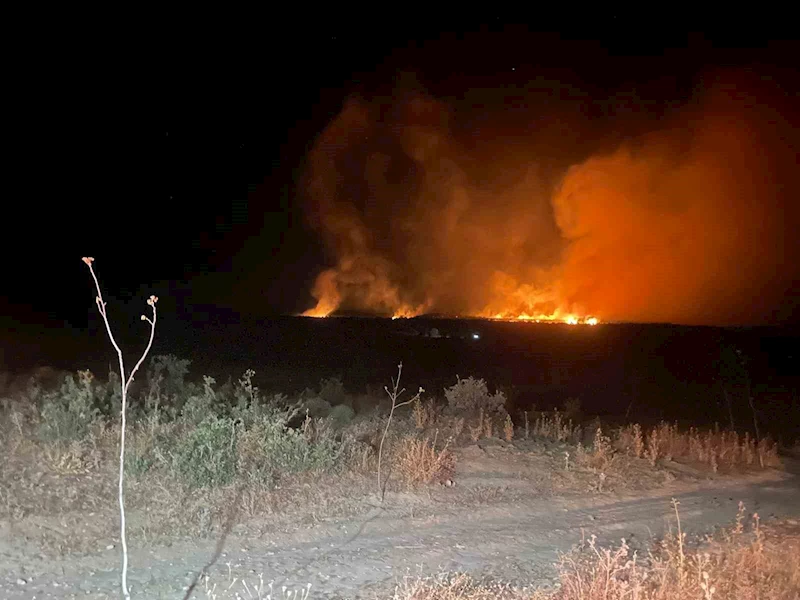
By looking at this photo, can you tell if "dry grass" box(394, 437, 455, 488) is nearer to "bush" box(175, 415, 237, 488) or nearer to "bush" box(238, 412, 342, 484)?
"bush" box(238, 412, 342, 484)

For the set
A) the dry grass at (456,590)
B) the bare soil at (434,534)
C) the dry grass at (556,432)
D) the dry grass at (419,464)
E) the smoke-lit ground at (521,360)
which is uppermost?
the smoke-lit ground at (521,360)

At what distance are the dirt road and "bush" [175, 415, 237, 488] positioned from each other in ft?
4.34

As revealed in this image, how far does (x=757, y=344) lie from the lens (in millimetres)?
37625

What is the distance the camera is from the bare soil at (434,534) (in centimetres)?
567

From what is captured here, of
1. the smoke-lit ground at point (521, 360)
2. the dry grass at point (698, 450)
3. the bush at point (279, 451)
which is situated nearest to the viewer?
the bush at point (279, 451)

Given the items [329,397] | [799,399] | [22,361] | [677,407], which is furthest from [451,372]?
[22,361]

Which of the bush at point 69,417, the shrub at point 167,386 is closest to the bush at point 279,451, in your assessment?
the shrub at point 167,386

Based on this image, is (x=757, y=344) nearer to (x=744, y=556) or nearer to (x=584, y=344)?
(x=584, y=344)

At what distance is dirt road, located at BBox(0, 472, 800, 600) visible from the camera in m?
5.59

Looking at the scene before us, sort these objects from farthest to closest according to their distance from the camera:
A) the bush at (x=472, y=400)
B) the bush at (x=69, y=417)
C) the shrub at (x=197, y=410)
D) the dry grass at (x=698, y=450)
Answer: the bush at (x=472, y=400) < the dry grass at (x=698, y=450) < the shrub at (x=197, y=410) < the bush at (x=69, y=417)

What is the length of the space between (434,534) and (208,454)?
→ 2721 millimetres

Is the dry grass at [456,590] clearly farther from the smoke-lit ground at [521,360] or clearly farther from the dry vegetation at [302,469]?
the smoke-lit ground at [521,360]

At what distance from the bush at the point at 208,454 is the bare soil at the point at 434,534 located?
99cm

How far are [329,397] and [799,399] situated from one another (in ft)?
50.0
